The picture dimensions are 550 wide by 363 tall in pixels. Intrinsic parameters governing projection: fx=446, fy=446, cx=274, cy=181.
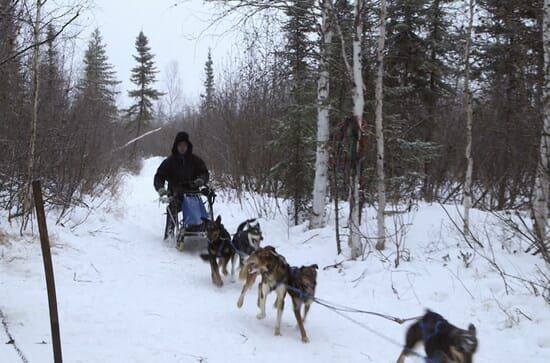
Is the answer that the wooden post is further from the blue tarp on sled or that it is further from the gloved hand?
the gloved hand

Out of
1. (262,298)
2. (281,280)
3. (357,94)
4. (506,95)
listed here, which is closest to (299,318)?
(281,280)

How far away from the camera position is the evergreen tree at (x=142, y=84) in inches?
1420

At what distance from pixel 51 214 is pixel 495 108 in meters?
11.5

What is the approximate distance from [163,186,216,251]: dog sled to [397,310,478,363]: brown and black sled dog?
4.60m

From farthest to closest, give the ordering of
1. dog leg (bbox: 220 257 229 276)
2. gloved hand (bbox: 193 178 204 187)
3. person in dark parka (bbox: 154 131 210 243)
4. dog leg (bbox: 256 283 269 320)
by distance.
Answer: person in dark parka (bbox: 154 131 210 243), gloved hand (bbox: 193 178 204 187), dog leg (bbox: 220 257 229 276), dog leg (bbox: 256 283 269 320)

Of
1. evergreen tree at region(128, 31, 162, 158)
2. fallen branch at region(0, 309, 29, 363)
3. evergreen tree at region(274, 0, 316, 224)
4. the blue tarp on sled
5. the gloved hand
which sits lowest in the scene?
fallen branch at region(0, 309, 29, 363)

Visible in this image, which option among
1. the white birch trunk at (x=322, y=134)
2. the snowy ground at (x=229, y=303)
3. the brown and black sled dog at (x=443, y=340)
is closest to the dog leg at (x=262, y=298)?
the snowy ground at (x=229, y=303)

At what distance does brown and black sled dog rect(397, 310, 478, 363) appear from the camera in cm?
325

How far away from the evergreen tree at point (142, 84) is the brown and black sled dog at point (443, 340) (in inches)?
1382

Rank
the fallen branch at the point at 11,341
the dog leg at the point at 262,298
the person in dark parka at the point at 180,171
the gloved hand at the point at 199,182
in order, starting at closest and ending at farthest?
the fallen branch at the point at 11,341
the dog leg at the point at 262,298
the gloved hand at the point at 199,182
the person in dark parka at the point at 180,171

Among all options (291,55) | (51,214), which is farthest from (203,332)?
(291,55)

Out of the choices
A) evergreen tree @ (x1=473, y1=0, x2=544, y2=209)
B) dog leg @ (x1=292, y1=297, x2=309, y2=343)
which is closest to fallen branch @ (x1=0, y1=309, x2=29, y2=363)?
dog leg @ (x1=292, y1=297, x2=309, y2=343)

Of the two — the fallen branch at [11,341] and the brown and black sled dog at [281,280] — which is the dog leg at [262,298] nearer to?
the brown and black sled dog at [281,280]

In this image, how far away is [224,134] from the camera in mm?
16016
